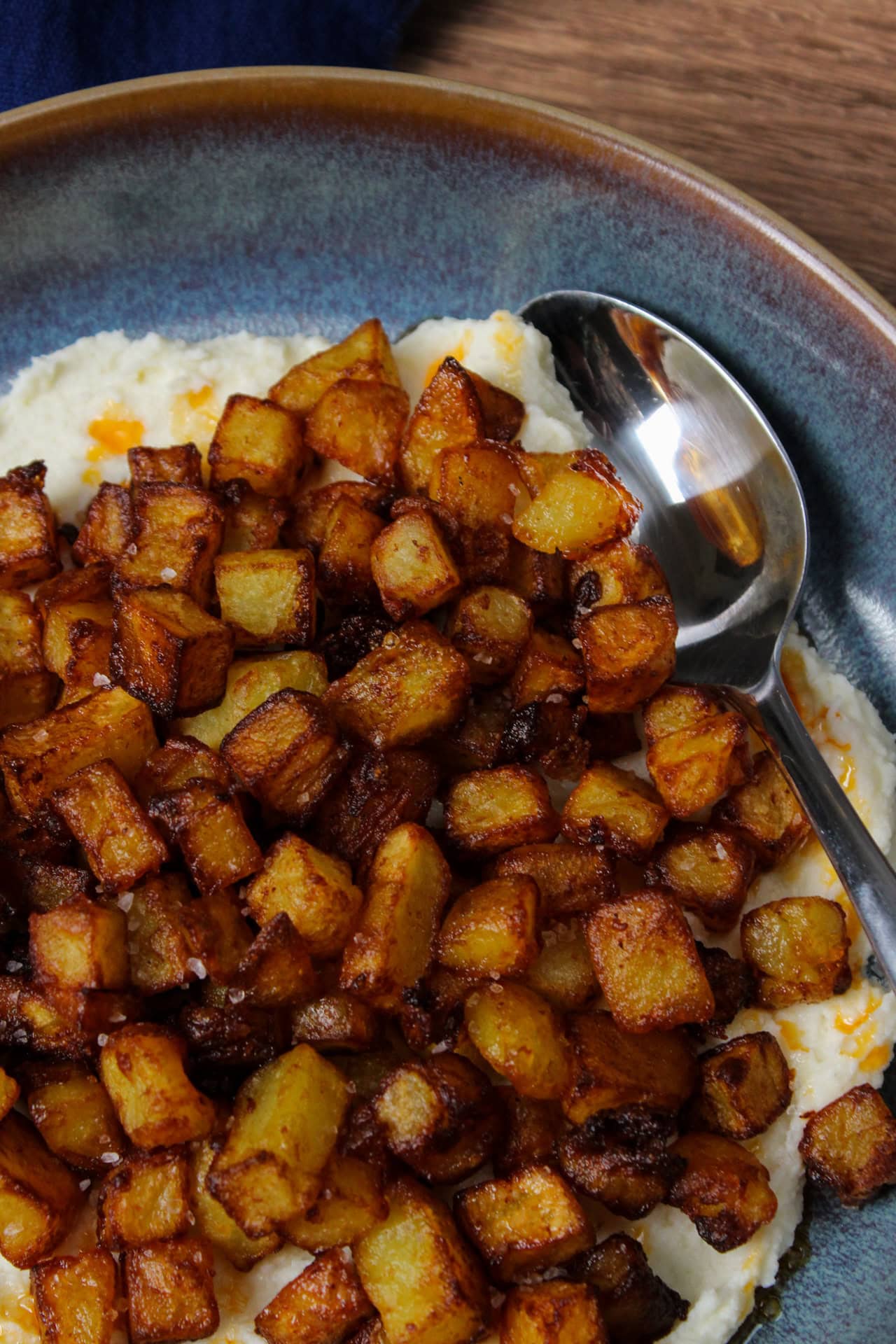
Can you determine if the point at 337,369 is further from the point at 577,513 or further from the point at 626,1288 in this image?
the point at 626,1288

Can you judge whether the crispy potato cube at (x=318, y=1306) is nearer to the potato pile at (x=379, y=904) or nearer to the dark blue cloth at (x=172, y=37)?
the potato pile at (x=379, y=904)

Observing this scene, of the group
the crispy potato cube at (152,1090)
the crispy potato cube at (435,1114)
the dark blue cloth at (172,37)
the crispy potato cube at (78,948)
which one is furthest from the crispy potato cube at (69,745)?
the dark blue cloth at (172,37)

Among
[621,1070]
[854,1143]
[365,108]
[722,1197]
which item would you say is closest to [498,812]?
[621,1070]

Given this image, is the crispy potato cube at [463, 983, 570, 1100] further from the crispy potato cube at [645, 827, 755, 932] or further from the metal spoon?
the metal spoon

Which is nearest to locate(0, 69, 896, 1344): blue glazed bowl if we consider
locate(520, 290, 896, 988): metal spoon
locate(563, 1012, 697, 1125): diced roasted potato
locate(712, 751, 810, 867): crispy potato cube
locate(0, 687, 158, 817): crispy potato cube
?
locate(520, 290, 896, 988): metal spoon

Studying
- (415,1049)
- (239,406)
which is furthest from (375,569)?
(415,1049)
